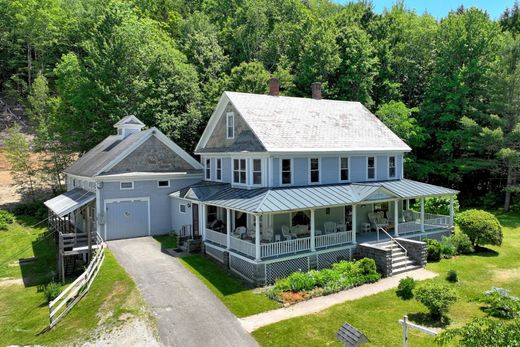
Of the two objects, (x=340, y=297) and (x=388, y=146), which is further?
(x=388, y=146)

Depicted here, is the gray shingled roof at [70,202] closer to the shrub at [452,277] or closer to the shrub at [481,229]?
the shrub at [452,277]

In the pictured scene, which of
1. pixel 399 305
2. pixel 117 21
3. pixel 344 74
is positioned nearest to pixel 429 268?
pixel 399 305

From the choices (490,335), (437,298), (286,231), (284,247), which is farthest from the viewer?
(286,231)

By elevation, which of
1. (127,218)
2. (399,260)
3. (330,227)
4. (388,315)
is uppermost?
(127,218)

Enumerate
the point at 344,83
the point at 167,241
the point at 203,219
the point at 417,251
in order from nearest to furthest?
the point at 417,251
the point at 203,219
the point at 167,241
the point at 344,83

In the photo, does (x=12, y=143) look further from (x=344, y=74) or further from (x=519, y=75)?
(x=519, y=75)

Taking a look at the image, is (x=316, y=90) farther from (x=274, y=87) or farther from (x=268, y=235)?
(x=268, y=235)

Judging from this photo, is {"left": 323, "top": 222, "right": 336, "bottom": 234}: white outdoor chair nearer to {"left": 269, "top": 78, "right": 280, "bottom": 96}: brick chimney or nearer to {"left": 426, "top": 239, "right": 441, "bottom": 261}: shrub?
{"left": 426, "top": 239, "right": 441, "bottom": 261}: shrub

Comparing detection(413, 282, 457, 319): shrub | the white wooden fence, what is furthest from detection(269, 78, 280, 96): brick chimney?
detection(413, 282, 457, 319): shrub

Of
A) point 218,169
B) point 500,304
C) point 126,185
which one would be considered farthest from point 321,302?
point 126,185
